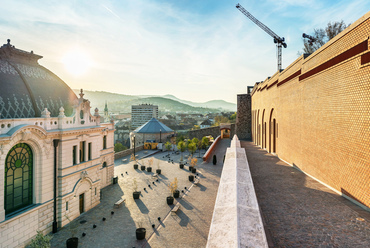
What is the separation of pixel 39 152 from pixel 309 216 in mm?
16265

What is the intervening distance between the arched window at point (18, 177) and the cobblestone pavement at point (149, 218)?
337 centimetres

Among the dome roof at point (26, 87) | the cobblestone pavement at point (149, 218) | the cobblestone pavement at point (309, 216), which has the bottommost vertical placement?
the cobblestone pavement at point (149, 218)

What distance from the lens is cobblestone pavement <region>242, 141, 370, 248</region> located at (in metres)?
7.81

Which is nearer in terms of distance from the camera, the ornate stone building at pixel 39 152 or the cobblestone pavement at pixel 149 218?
the ornate stone building at pixel 39 152

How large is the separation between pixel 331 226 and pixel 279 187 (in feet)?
16.5

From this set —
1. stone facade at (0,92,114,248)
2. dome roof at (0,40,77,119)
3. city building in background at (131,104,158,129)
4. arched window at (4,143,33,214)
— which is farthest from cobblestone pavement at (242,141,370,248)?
city building in background at (131,104,158,129)

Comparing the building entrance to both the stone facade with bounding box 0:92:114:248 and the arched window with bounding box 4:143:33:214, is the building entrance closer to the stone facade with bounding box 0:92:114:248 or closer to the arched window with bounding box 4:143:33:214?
the stone facade with bounding box 0:92:114:248

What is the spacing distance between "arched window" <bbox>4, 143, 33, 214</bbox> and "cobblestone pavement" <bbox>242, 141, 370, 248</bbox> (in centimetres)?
1428

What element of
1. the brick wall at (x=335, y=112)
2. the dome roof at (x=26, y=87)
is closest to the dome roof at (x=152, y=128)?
the dome roof at (x=26, y=87)

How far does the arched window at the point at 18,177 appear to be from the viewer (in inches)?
486

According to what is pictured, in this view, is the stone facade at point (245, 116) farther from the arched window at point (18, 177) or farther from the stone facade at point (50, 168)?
the arched window at point (18, 177)

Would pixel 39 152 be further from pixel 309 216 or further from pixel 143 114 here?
pixel 143 114

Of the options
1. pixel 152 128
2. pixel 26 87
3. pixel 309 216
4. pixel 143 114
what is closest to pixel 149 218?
pixel 309 216

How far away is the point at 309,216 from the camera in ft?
31.8
